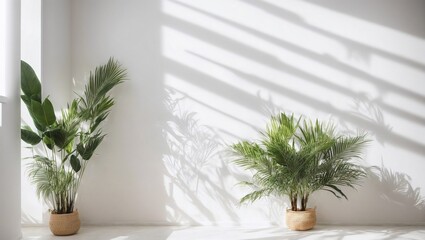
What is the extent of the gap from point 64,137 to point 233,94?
2029mm

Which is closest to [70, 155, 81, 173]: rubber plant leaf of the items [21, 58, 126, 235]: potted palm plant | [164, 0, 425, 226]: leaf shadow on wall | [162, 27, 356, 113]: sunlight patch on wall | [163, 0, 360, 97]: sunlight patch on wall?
[21, 58, 126, 235]: potted palm plant

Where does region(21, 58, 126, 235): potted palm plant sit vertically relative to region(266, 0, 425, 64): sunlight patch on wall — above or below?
below

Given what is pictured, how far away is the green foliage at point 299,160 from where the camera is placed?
425cm

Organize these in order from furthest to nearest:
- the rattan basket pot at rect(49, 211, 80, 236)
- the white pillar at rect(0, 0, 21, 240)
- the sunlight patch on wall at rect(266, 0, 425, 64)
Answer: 1. the sunlight patch on wall at rect(266, 0, 425, 64)
2. the rattan basket pot at rect(49, 211, 80, 236)
3. the white pillar at rect(0, 0, 21, 240)

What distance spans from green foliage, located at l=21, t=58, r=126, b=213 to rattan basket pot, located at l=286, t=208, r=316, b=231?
239cm

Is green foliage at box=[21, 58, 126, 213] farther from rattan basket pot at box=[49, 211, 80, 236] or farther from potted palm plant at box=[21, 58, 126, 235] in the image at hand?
rattan basket pot at box=[49, 211, 80, 236]

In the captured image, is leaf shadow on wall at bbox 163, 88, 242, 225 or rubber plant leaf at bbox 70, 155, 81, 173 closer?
rubber plant leaf at bbox 70, 155, 81, 173

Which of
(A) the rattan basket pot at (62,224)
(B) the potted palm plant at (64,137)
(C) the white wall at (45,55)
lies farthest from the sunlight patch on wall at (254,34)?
(A) the rattan basket pot at (62,224)

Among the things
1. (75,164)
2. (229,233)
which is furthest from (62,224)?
(229,233)

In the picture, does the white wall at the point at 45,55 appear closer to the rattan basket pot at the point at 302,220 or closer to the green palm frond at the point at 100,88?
the green palm frond at the point at 100,88

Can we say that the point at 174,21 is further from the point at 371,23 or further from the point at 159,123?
the point at 371,23

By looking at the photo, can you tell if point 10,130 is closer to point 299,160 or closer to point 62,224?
point 62,224

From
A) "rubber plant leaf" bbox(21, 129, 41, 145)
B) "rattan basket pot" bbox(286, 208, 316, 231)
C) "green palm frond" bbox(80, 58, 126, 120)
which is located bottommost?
"rattan basket pot" bbox(286, 208, 316, 231)

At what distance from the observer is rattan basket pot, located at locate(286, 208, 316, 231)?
14.5 feet
